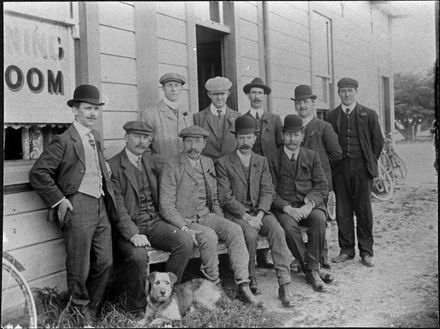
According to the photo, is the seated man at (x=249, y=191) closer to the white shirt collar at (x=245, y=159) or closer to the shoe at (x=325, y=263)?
the white shirt collar at (x=245, y=159)

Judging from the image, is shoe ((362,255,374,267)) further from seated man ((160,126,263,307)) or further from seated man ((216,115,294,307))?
seated man ((160,126,263,307))

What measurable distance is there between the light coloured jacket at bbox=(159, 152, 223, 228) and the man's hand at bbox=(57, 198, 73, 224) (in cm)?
48

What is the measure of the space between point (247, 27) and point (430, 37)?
985mm

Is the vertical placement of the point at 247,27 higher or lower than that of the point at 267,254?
higher

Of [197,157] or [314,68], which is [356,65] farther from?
[197,157]

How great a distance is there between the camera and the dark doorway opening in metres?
2.93

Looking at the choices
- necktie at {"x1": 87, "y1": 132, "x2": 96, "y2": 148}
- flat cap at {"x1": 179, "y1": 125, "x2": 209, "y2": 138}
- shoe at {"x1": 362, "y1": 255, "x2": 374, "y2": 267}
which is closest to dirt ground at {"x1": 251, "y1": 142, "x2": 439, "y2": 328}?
shoe at {"x1": 362, "y1": 255, "x2": 374, "y2": 267}

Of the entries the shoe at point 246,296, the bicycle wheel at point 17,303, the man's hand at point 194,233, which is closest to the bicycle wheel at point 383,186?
the shoe at point 246,296

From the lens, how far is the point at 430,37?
222cm

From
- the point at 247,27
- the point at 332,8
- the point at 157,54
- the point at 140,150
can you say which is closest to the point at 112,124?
the point at 140,150

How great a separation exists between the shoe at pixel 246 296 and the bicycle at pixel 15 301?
927 mm

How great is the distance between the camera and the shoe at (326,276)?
94.0 inches

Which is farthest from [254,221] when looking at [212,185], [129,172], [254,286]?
[129,172]

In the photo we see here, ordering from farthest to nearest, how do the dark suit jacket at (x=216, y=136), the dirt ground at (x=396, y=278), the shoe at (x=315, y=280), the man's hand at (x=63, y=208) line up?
the dark suit jacket at (x=216, y=136) < the man's hand at (x=63, y=208) < the shoe at (x=315, y=280) < the dirt ground at (x=396, y=278)
